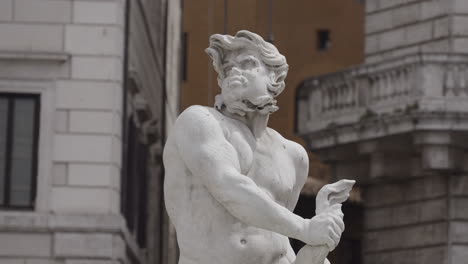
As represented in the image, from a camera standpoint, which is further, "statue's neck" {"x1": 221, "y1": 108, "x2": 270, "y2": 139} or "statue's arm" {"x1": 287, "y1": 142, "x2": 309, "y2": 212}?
"statue's arm" {"x1": 287, "y1": 142, "x2": 309, "y2": 212}

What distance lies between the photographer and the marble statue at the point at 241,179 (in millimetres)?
12172

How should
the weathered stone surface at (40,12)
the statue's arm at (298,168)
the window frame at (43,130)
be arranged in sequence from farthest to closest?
the weathered stone surface at (40,12), the window frame at (43,130), the statue's arm at (298,168)

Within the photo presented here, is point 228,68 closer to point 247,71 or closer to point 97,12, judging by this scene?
point 247,71

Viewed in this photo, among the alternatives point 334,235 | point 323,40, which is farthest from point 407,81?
point 334,235

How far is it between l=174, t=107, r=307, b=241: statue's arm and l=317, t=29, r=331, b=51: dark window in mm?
42590

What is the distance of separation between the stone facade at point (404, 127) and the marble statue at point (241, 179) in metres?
21.5

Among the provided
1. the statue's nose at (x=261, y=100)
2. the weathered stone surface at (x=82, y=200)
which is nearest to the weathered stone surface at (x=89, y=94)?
the weathered stone surface at (x=82, y=200)

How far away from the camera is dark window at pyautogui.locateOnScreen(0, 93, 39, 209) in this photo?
32.8 metres

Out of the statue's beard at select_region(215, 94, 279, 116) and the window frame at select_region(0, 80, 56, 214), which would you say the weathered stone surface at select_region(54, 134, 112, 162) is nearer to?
the window frame at select_region(0, 80, 56, 214)

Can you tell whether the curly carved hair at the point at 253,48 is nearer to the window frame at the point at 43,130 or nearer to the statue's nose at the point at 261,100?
the statue's nose at the point at 261,100

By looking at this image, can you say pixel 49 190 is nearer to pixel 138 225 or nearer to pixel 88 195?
pixel 88 195

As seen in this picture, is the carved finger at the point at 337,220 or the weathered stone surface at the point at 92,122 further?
the weathered stone surface at the point at 92,122

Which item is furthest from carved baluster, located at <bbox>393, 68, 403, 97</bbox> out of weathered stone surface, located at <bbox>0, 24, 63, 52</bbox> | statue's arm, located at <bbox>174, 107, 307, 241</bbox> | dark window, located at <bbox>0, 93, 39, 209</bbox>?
statue's arm, located at <bbox>174, 107, 307, 241</bbox>

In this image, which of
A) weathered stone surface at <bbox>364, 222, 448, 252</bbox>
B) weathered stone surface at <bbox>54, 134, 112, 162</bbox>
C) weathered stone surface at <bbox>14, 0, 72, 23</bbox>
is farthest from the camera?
weathered stone surface at <bbox>364, 222, 448, 252</bbox>
